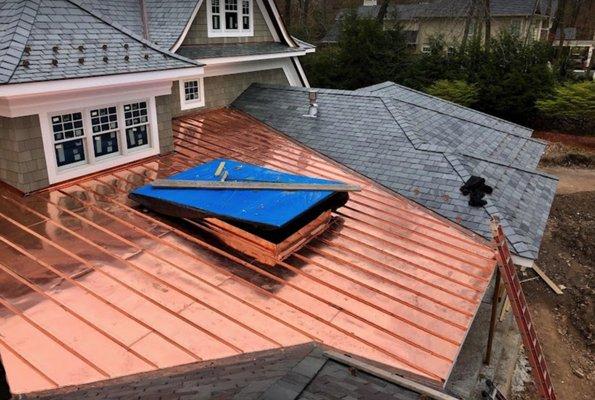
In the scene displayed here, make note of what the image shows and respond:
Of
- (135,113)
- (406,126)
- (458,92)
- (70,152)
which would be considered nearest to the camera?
(70,152)

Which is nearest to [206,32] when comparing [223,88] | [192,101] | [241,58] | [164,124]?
[241,58]

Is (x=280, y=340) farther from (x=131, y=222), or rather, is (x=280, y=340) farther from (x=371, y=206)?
(x=371, y=206)

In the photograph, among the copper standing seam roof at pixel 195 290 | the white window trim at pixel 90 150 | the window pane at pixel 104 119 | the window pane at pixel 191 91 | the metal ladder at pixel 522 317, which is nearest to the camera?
the copper standing seam roof at pixel 195 290

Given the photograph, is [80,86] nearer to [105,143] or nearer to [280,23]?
[105,143]

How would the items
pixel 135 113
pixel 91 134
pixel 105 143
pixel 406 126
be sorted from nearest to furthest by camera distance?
pixel 91 134 → pixel 105 143 → pixel 135 113 → pixel 406 126

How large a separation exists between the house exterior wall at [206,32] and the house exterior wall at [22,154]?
22.3 feet

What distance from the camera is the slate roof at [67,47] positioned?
8.14 m

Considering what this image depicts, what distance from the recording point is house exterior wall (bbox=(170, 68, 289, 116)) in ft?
47.5

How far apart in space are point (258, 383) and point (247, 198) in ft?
14.9

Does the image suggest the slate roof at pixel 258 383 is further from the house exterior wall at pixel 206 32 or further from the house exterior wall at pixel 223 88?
the house exterior wall at pixel 206 32

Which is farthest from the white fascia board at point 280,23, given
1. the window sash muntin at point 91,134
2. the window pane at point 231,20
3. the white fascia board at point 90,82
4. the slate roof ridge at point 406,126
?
the window sash muntin at point 91,134

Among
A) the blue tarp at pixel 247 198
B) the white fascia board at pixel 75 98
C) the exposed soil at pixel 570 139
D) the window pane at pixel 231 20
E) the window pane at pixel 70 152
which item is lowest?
the exposed soil at pixel 570 139

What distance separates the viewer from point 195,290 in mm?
6645

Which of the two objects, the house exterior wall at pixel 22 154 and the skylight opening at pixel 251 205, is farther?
the house exterior wall at pixel 22 154
